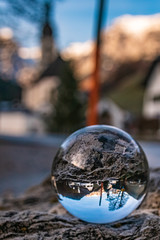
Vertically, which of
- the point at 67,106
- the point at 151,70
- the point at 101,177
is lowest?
the point at 67,106

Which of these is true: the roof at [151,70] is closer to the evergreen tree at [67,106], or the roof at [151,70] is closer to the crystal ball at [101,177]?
the evergreen tree at [67,106]

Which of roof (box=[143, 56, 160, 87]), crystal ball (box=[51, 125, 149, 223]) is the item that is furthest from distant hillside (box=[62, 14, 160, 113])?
crystal ball (box=[51, 125, 149, 223])

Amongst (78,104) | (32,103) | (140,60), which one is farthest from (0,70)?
(140,60)

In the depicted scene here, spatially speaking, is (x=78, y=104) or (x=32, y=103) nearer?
(x=78, y=104)

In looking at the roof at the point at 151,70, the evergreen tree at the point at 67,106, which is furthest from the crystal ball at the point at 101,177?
the roof at the point at 151,70

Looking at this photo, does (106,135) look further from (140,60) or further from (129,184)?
(140,60)

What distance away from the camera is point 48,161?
1081 cm

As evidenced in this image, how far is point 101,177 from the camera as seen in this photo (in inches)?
88.4

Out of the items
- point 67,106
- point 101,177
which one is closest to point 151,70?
point 67,106

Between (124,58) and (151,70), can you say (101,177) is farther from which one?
(124,58)

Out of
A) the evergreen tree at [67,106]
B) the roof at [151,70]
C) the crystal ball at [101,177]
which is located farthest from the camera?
the roof at [151,70]

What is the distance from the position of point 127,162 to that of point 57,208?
43.8 inches

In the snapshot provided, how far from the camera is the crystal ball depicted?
2.25 m

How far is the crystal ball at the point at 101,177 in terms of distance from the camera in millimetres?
2246
